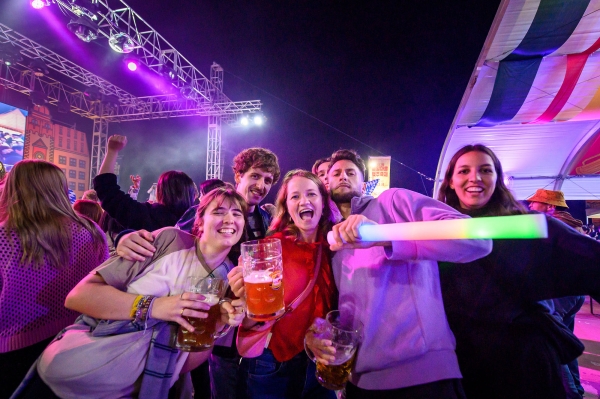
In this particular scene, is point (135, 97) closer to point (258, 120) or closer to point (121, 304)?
point (258, 120)

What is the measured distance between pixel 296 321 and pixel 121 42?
414 inches

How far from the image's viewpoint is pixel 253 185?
2961 mm

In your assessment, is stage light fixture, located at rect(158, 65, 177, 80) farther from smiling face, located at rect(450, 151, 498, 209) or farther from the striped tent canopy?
smiling face, located at rect(450, 151, 498, 209)

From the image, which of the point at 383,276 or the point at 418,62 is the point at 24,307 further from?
the point at 418,62

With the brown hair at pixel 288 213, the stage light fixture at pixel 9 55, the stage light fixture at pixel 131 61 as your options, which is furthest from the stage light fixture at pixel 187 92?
the brown hair at pixel 288 213

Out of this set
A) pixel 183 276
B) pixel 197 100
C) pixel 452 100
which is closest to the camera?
pixel 183 276

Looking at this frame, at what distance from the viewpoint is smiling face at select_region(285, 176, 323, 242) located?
200cm

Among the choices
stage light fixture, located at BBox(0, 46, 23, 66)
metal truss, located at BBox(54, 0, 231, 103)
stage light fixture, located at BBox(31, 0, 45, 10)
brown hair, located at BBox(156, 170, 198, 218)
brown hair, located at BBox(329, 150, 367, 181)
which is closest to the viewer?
brown hair, located at BBox(329, 150, 367, 181)

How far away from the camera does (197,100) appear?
1323 centimetres

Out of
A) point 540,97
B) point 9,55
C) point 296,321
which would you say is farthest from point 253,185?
point 9,55

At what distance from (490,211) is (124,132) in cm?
2182

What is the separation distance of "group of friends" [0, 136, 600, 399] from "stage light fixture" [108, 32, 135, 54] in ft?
28.4

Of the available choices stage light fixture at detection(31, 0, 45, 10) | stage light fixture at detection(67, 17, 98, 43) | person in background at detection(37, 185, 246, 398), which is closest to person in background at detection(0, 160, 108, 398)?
person in background at detection(37, 185, 246, 398)

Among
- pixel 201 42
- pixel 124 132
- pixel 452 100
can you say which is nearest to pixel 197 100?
pixel 201 42
